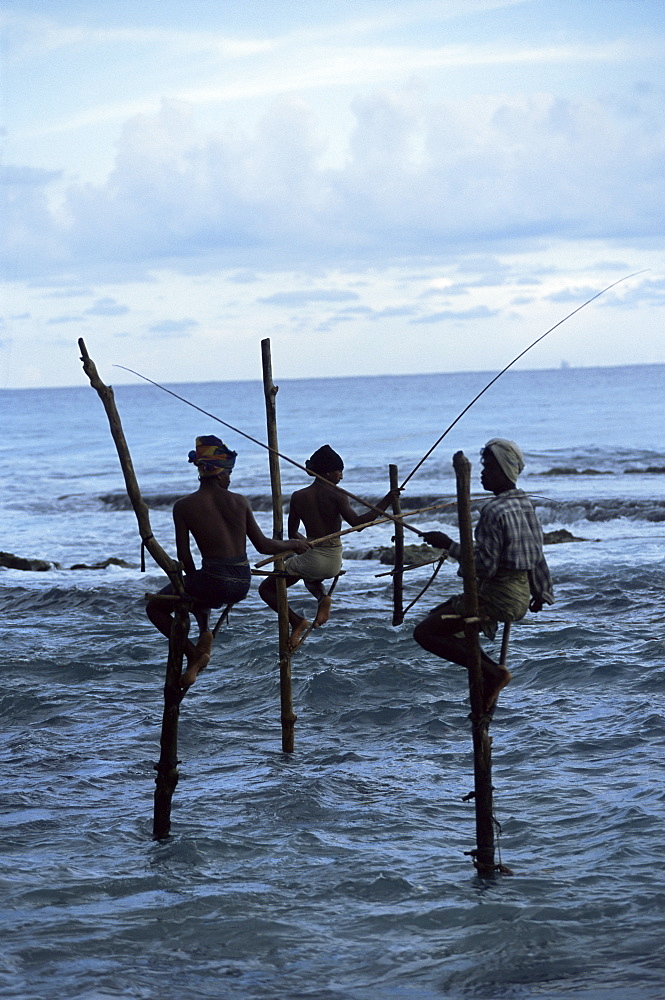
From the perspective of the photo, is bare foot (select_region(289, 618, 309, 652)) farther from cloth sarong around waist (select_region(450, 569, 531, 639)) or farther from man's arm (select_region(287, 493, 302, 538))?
cloth sarong around waist (select_region(450, 569, 531, 639))

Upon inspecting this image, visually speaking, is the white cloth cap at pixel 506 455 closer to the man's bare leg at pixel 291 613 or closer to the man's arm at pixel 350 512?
the man's arm at pixel 350 512

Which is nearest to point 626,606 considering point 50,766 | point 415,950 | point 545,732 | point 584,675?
point 584,675

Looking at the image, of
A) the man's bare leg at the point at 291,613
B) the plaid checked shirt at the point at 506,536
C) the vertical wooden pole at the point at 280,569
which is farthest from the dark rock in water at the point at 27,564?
the plaid checked shirt at the point at 506,536

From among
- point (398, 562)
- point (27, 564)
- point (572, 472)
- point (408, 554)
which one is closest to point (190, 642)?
point (398, 562)

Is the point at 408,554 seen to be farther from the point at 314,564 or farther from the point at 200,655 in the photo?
the point at 200,655

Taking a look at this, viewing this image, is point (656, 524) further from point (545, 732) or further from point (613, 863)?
point (613, 863)

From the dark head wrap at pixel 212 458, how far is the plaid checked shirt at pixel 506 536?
Result: 72.2 inches

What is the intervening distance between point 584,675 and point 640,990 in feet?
Answer: 21.5

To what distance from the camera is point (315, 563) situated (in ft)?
30.5

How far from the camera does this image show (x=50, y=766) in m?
9.66

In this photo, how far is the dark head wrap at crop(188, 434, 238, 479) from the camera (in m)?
7.67

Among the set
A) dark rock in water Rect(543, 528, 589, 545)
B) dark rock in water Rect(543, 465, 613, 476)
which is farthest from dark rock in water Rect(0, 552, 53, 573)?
dark rock in water Rect(543, 465, 613, 476)

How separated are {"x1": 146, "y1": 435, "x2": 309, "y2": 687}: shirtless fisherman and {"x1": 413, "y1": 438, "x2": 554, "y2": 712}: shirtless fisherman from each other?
1.41 m

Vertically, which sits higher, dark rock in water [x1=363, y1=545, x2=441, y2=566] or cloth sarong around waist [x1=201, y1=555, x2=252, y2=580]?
cloth sarong around waist [x1=201, y1=555, x2=252, y2=580]
